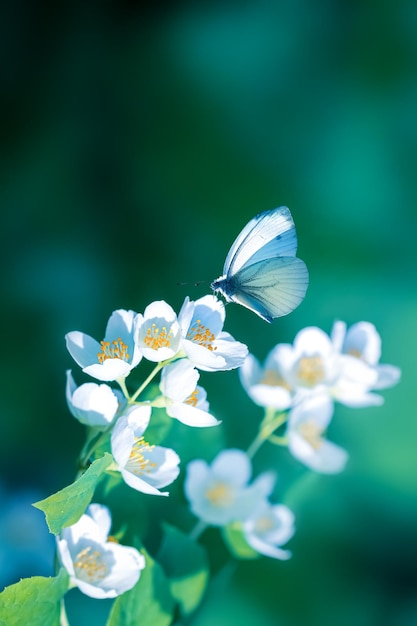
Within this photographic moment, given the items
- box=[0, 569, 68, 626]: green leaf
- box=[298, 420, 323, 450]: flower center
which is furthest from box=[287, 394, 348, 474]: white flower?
box=[0, 569, 68, 626]: green leaf

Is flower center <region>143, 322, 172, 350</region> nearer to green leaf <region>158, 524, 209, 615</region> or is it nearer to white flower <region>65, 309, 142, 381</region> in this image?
white flower <region>65, 309, 142, 381</region>

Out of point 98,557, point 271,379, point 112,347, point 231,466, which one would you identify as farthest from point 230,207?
point 98,557

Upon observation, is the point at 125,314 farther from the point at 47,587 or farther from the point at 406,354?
the point at 406,354

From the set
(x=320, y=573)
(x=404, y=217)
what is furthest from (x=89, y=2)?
(x=320, y=573)

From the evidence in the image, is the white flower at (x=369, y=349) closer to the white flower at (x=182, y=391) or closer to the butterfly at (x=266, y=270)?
the butterfly at (x=266, y=270)

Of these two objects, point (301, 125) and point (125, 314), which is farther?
point (301, 125)
